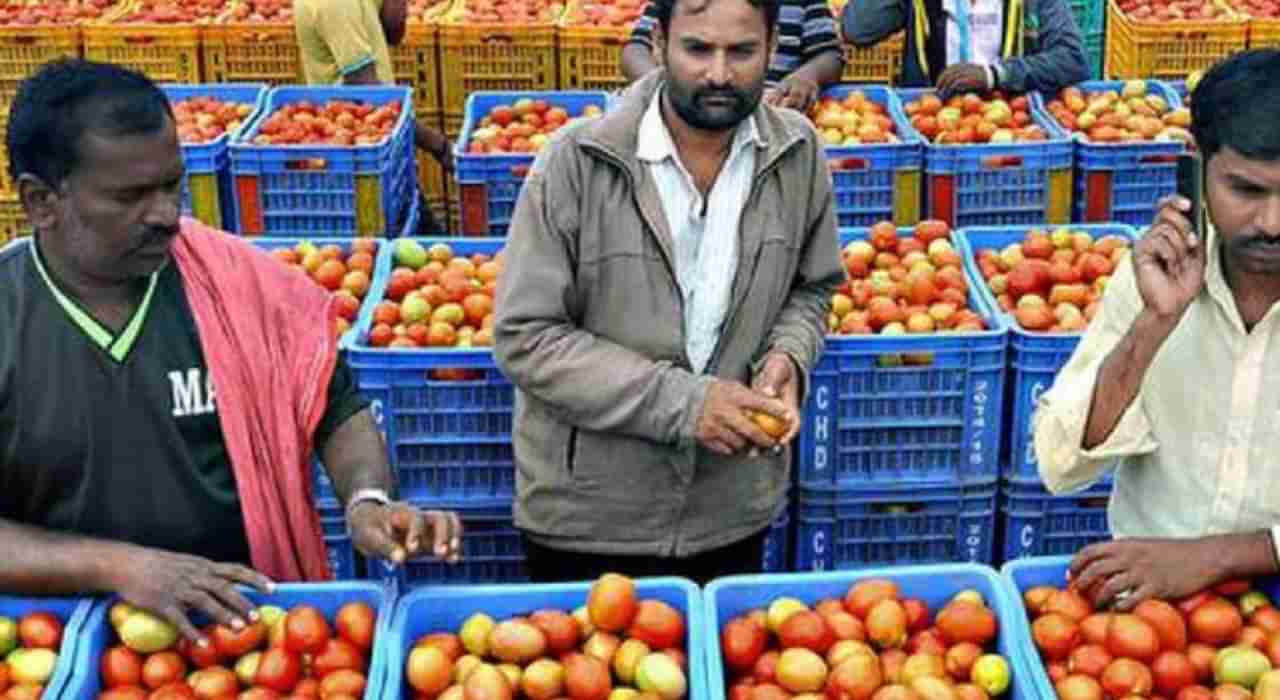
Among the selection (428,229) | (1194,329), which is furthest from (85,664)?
(428,229)

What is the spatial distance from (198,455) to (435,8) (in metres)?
5.26

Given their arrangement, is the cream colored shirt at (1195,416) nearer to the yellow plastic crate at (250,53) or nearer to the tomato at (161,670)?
the tomato at (161,670)

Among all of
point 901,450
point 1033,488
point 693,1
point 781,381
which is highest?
point 693,1

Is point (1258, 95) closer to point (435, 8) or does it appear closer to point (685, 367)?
point (685, 367)

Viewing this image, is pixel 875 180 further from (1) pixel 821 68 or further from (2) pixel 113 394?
(2) pixel 113 394

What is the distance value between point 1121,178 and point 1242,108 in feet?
10.1

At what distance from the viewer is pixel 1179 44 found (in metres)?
6.86

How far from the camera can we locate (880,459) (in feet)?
13.8

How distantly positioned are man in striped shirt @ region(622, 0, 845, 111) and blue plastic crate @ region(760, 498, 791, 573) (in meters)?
1.55

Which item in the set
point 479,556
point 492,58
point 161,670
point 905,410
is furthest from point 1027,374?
point 492,58

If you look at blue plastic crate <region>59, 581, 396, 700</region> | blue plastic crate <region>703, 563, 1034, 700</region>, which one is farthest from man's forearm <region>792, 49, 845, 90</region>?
blue plastic crate <region>59, 581, 396, 700</region>

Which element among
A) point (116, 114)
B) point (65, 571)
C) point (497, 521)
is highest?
point (116, 114)

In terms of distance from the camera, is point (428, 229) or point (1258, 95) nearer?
point (1258, 95)

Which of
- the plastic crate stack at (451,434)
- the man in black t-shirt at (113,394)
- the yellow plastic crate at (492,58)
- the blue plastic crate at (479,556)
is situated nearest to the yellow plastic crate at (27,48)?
the yellow plastic crate at (492,58)
